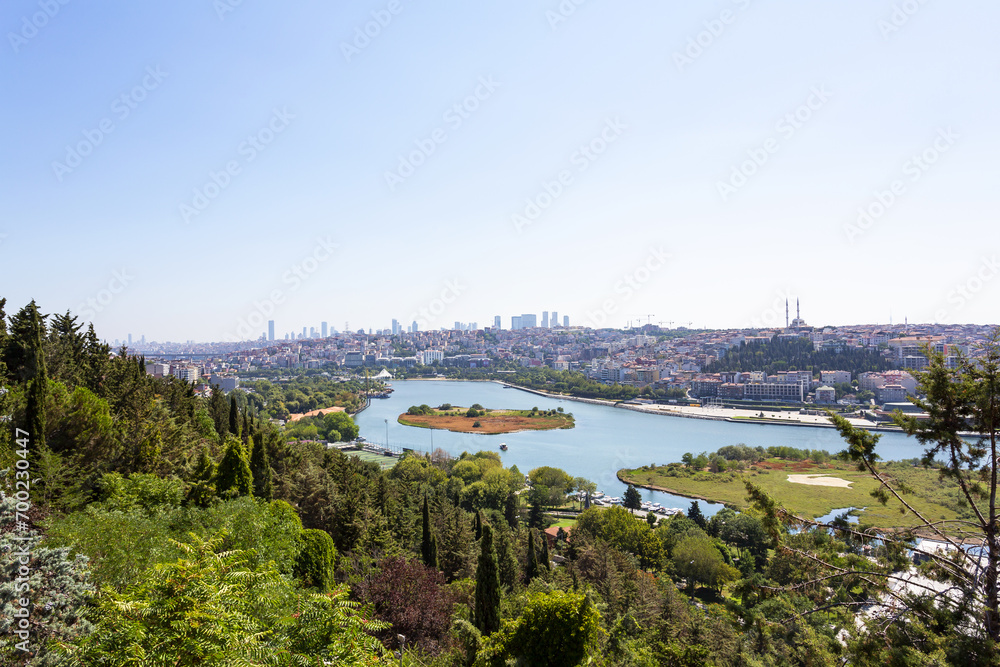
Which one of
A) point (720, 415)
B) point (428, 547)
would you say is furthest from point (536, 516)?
point (720, 415)

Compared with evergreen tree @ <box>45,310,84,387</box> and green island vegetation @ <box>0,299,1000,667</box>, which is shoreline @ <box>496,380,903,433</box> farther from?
evergreen tree @ <box>45,310,84,387</box>

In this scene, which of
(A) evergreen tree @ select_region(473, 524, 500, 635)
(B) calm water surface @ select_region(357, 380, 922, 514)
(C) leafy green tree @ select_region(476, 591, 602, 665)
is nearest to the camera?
(C) leafy green tree @ select_region(476, 591, 602, 665)

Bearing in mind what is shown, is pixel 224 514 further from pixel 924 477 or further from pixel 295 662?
pixel 924 477

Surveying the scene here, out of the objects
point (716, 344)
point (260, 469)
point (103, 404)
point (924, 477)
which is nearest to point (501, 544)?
point (260, 469)

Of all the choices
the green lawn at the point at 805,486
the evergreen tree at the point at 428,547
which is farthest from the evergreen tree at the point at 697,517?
the evergreen tree at the point at 428,547

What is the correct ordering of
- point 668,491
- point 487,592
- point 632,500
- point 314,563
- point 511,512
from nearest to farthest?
point 314,563 < point 487,592 < point 511,512 < point 632,500 < point 668,491

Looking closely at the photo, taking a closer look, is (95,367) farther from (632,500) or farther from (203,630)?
(632,500)
